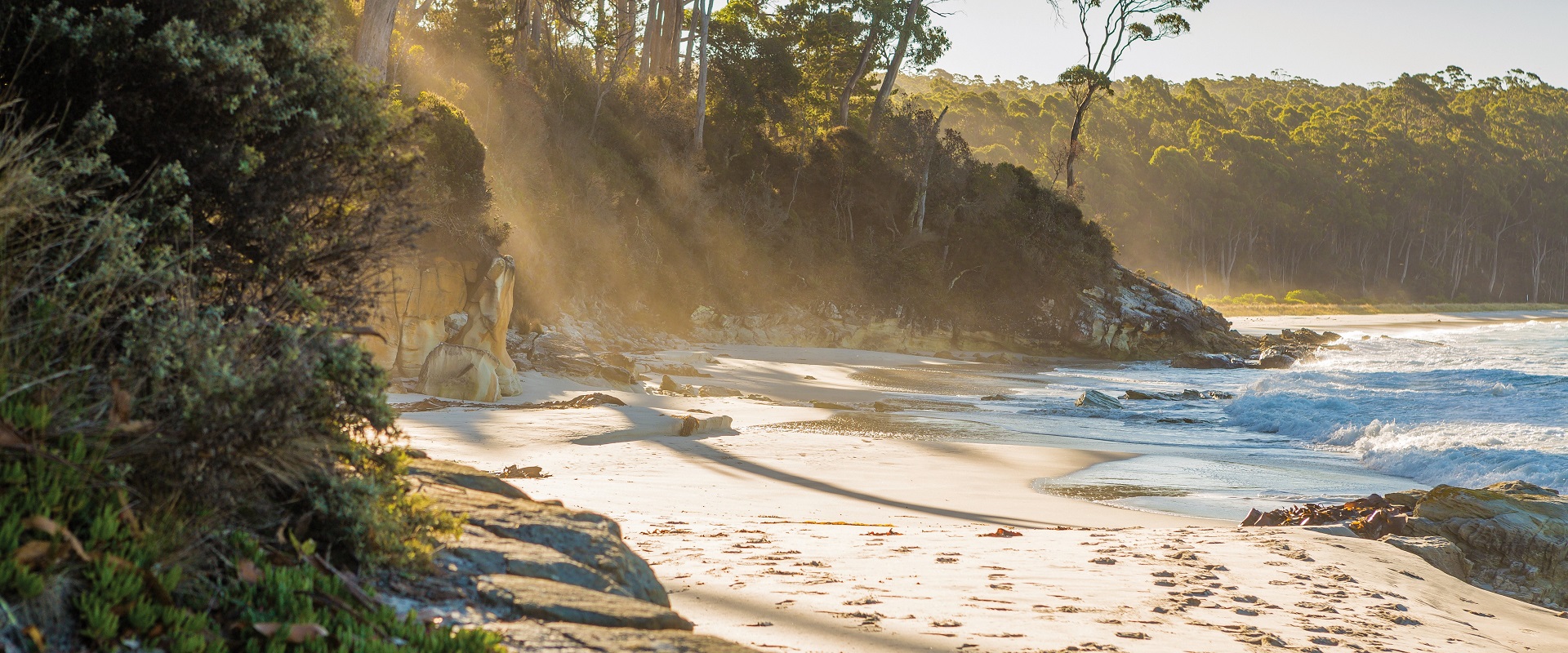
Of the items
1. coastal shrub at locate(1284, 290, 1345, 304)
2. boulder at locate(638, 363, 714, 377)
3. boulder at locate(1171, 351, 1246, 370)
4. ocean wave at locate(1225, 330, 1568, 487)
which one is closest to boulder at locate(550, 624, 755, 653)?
ocean wave at locate(1225, 330, 1568, 487)

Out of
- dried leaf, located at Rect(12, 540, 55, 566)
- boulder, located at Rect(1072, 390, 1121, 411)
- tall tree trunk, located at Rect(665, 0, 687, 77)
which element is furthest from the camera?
tall tree trunk, located at Rect(665, 0, 687, 77)

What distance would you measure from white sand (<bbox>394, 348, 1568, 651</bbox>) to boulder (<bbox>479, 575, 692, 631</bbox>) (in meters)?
0.74

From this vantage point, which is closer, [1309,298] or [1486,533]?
[1486,533]

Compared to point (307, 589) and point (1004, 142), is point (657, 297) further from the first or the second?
point (1004, 142)

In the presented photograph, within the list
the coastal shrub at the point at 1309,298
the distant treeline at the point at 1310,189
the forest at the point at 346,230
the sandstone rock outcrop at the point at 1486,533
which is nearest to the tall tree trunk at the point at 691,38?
the forest at the point at 346,230

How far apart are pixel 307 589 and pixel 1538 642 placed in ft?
19.2

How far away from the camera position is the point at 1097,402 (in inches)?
678

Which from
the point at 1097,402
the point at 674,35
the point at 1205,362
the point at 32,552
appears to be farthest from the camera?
the point at 674,35

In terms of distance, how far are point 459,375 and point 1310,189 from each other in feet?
264

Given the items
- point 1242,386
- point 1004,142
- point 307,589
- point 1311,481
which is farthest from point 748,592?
point 1004,142

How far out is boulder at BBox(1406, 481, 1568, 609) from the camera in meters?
6.72

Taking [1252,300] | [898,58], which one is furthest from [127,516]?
[1252,300]

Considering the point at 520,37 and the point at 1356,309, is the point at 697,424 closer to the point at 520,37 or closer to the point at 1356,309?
the point at 520,37

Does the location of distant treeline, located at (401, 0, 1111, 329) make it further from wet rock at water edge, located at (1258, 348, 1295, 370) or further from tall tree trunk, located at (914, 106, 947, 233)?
wet rock at water edge, located at (1258, 348, 1295, 370)
